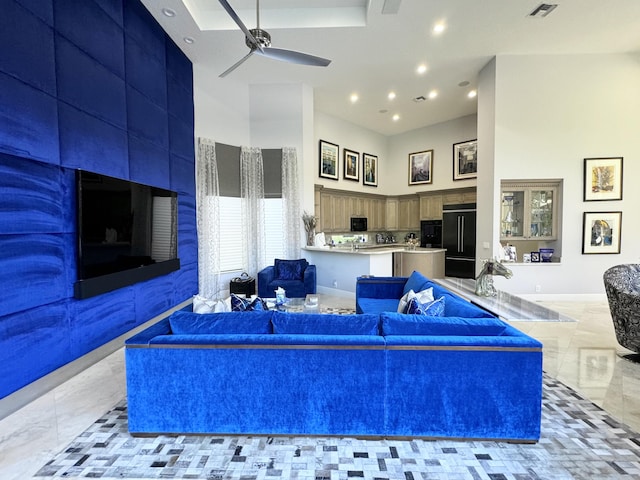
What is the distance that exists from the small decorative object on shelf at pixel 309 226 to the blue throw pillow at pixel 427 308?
157 inches

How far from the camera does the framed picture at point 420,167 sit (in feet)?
29.0

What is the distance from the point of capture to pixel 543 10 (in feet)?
13.7

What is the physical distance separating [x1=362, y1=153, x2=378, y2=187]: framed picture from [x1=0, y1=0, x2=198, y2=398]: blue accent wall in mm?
5968

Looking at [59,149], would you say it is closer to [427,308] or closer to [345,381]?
[345,381]

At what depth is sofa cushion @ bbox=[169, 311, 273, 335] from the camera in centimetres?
207

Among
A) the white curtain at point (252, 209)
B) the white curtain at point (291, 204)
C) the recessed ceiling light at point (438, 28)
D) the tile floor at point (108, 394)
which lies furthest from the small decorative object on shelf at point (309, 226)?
the tile floor at point (108, 394)

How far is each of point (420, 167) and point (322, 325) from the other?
8.04 metres

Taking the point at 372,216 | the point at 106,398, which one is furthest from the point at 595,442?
the point at 372,216

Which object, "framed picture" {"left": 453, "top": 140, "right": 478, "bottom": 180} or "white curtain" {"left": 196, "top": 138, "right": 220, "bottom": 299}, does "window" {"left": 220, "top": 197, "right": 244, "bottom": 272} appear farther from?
"framed picture" {"left": 453, "top": 140, "right": 478, "bottom": 180}

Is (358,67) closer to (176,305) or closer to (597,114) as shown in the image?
(597,114)

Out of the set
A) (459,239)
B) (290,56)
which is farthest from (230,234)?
(459,239)

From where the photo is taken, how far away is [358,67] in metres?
5.59

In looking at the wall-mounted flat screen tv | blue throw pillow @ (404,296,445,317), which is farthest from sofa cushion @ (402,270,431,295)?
the wall-mounted flat screen tv

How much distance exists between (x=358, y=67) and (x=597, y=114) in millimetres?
4292
